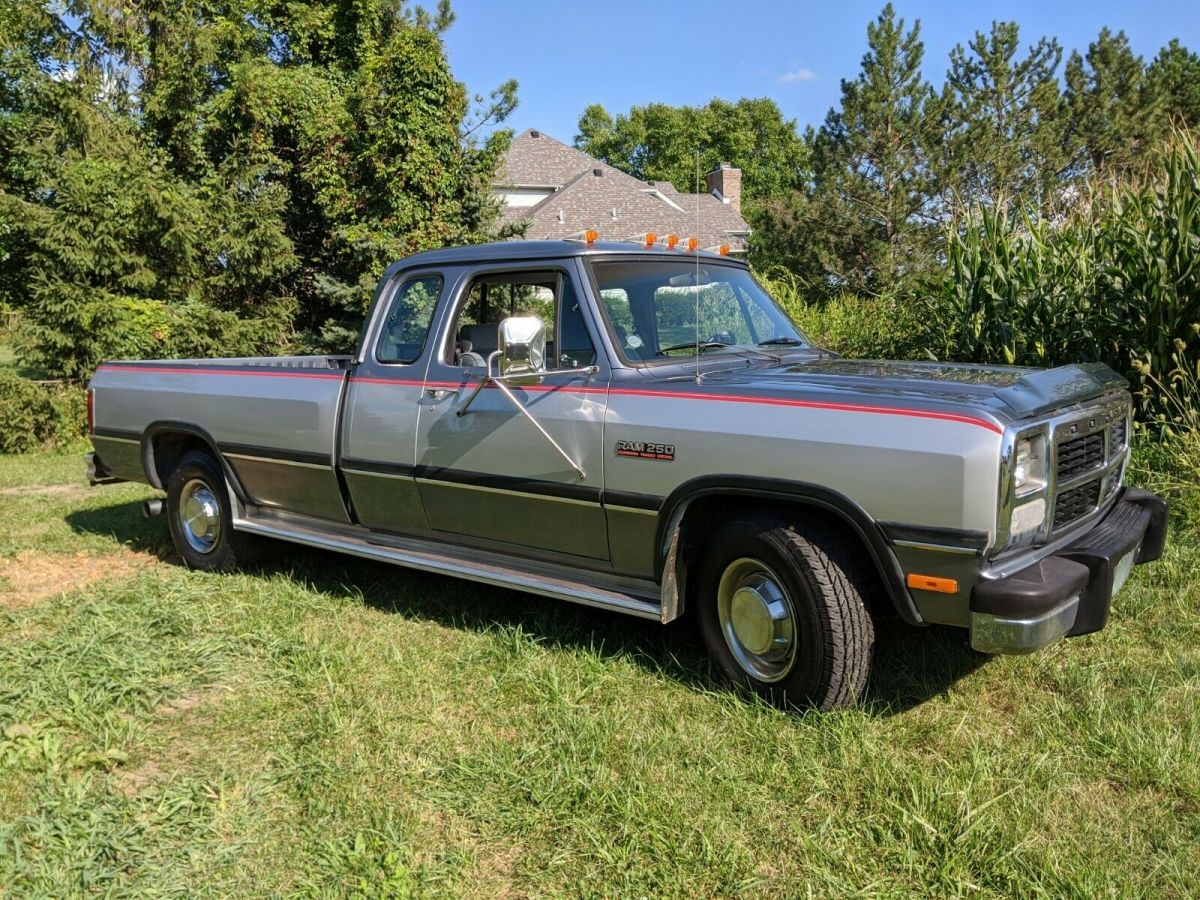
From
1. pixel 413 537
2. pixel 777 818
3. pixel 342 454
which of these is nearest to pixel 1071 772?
pixel 777 818

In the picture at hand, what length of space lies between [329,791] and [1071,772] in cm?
268

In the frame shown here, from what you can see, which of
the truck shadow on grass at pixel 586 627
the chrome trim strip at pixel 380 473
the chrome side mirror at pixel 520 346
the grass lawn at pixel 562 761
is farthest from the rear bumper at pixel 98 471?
the chrome side mirror at pixel 520 346

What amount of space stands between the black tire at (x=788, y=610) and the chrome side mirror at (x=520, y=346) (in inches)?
44.5

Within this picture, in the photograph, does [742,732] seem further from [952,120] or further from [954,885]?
[952,120]

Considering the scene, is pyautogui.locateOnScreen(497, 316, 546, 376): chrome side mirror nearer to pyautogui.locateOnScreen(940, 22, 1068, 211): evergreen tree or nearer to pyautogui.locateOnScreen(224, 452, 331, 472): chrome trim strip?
pyautogui.locateOnScreen(224, 452, 331, 472): chrome trim strip

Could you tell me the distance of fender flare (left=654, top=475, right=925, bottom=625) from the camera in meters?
3.48

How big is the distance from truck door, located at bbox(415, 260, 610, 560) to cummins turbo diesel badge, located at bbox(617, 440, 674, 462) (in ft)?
0.42

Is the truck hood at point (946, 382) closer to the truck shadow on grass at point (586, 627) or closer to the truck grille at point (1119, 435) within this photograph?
the truck grille at point (1119, 435)

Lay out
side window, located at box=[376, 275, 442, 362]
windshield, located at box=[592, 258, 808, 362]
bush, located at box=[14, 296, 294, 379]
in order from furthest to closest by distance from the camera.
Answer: bush, located at box=[14, 296, 294, 379], side window, located at box=[376, 275, 442, 362], windshield, located at box=[592, 258, 808, 362]

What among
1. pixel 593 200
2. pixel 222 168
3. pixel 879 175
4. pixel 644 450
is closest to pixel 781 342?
pixel 644 450

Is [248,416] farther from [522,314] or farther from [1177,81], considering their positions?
[1177,81]

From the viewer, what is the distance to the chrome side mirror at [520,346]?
13.3ft

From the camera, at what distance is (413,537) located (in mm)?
5199

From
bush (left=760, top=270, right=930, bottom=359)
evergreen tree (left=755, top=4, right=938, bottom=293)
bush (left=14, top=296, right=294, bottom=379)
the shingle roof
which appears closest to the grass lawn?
bush (left=760, top=270, right=930, bottom=359)
